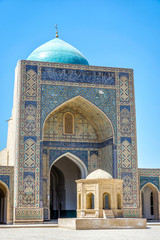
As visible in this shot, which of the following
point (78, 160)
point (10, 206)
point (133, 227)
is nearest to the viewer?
point (133, 227)

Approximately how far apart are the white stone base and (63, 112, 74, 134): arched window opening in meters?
5.55

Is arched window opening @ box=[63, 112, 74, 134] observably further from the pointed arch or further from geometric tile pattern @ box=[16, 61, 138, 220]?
the pointed arch

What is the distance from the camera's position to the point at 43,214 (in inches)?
596

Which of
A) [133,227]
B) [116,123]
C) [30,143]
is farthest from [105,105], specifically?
[133,227]

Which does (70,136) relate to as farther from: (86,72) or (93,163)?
(86,72)

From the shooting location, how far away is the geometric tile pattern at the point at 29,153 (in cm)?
1486

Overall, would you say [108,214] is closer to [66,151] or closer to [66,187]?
[66,151]

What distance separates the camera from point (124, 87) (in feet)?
53.9

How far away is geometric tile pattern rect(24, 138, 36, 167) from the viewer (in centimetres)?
1486

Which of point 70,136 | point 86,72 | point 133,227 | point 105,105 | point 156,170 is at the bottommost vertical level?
point 133,227

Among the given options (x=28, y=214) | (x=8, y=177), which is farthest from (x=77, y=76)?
(x=28, y=214)

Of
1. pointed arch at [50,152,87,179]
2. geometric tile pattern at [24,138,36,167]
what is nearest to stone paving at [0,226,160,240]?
geometric tile pattern at [24,138,36,167]

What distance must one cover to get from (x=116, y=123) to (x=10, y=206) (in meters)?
4.85

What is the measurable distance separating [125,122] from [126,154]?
1202 millimetres
